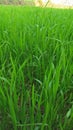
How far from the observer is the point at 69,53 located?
1244 millimetres

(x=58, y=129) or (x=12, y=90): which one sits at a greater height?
(x=12, y=90)

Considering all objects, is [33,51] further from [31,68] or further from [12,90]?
[12,90]

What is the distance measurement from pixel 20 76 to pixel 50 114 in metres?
0.22

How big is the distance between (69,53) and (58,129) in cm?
57

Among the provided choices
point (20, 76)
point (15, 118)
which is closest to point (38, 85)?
point (20, 76)

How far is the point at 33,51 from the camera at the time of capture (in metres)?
1.25

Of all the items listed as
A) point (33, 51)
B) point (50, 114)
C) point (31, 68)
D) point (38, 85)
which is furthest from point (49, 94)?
point (33, 51)

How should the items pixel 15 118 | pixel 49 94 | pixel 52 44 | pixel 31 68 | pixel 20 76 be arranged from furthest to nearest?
pixel 52 44
pixel 31 68
pixel 20 76
pixel 49 94
pixel 15 118

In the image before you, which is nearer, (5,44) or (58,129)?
(58,129)

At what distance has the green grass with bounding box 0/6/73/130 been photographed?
0.71 meters

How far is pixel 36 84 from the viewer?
3.21 feet

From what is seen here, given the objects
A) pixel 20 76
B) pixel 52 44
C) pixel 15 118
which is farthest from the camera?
pixel 52 44

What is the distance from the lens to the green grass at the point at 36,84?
71 centimetres

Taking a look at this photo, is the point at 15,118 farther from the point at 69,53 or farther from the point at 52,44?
the point at 52,44
